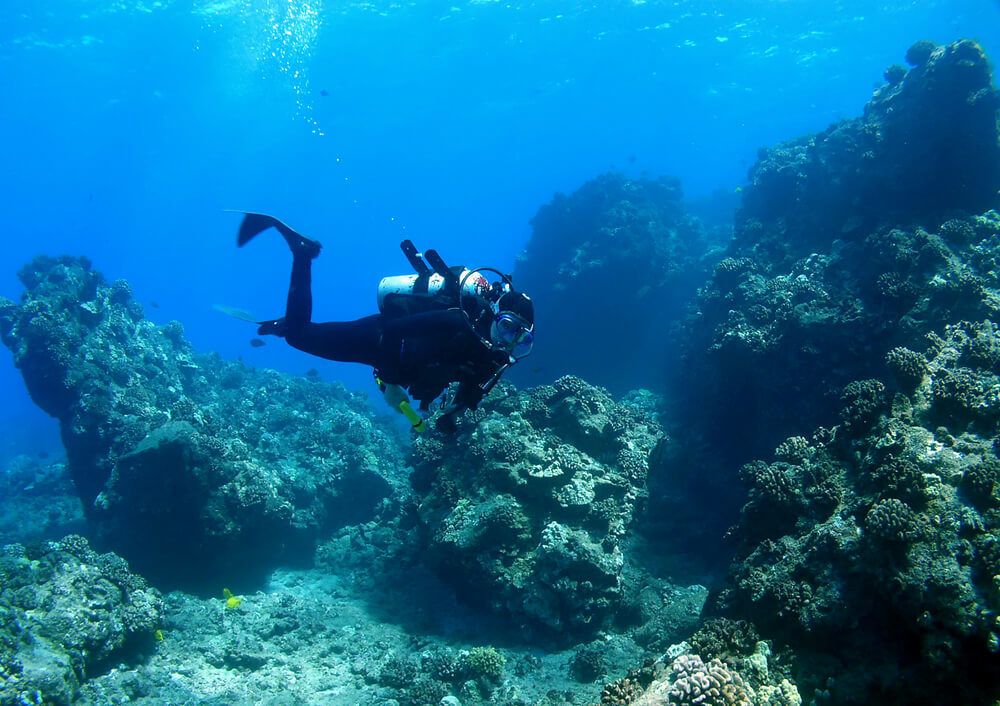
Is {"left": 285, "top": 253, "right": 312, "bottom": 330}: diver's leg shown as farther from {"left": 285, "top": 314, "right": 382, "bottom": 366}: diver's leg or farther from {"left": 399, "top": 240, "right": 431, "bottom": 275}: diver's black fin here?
{"left": 399, "top": 240, "right": 431, "bottom": 275}: diver's black fin

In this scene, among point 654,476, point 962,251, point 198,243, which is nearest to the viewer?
point 962,251

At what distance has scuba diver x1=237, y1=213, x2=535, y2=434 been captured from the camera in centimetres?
555

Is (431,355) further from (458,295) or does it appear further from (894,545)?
(894,545)

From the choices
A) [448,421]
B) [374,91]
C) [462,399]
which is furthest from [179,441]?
[374,91]

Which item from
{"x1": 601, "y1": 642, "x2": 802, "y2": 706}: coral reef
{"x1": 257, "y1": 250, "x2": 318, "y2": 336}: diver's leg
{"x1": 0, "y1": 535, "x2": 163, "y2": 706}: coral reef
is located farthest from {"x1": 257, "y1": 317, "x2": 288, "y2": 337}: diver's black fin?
{"x1": 601, "y1": 642, "x2": 802, "y2": 706}: coral reef

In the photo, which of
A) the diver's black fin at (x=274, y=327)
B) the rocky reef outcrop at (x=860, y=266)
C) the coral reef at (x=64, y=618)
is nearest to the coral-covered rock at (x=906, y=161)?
the rocky reef outcrop at (x=860, y=266)

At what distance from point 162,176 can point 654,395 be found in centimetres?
8465

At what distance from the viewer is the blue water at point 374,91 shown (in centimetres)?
4006

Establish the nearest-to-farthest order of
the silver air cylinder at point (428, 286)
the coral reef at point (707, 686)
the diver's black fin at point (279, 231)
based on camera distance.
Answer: the coral reef at point (707, 686)
the silver air cylinder at point (428, 286)
the diver's black fin at point (279, 231)

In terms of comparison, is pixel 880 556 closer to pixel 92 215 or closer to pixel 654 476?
pixel 654 476

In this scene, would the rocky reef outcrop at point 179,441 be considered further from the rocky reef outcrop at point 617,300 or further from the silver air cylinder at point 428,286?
Result: the rocky reef outcrop at point 617,300

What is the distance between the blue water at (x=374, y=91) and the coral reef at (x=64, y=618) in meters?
23.5

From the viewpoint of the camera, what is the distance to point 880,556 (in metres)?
5.08

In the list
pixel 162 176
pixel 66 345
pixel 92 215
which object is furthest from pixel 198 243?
pixel 66 345
